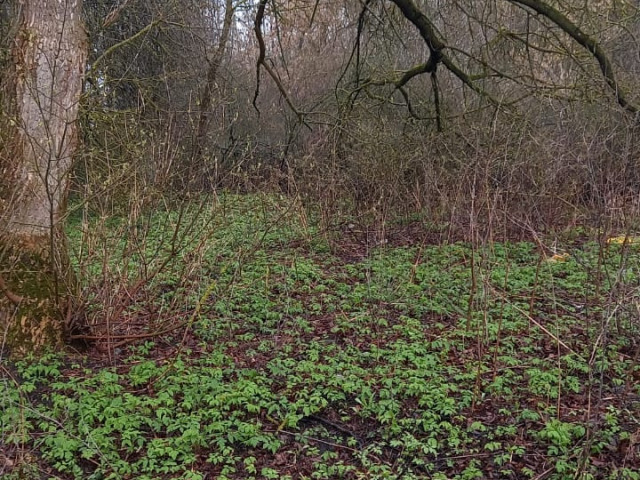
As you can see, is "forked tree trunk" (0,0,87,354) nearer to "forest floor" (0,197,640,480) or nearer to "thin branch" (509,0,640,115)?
"forest floor" (0,197,640,480)

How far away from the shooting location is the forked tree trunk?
445 cm

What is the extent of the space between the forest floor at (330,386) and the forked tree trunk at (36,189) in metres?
0.23

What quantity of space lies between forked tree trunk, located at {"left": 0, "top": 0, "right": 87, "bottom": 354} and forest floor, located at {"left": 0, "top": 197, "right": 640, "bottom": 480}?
0.75ft

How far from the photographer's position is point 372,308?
5.64 meters

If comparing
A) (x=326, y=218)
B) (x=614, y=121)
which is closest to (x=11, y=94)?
(x=326, y=218)

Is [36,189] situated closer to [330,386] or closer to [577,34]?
[330,386]

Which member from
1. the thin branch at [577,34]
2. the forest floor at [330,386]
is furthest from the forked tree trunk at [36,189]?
the thin branch at [577,34]

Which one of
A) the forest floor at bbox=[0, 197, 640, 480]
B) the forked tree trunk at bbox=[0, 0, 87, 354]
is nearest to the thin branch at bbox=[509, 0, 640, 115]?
the forest floor at bbox=[0, 197, 640, 480]

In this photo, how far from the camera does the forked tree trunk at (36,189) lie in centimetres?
445

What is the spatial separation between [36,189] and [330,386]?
9.22 ft

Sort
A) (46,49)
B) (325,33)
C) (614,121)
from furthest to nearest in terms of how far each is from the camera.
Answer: (325,33)
(614,121)
(46,49)

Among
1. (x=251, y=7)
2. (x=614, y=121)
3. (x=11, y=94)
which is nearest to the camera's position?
(x=11, y=94)

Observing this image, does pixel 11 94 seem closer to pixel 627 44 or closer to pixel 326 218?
pixel 326 218

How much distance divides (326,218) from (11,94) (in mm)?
4559
